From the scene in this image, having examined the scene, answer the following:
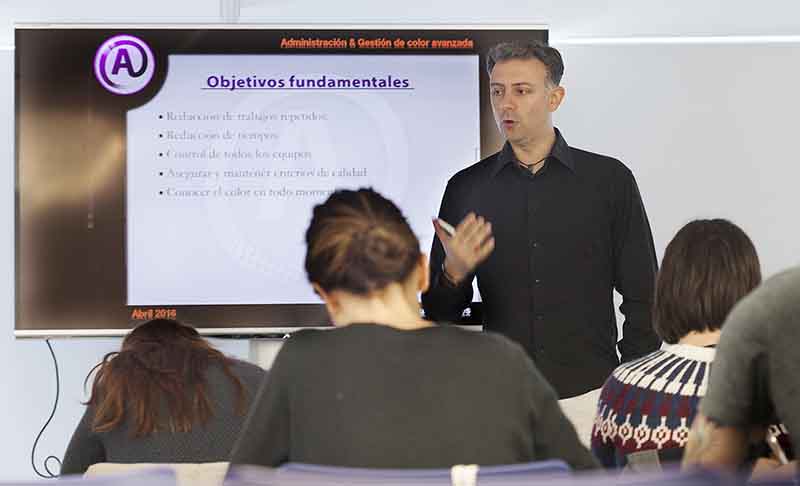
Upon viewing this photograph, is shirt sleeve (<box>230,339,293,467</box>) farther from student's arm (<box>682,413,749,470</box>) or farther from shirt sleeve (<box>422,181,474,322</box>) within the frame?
shirt sleeve (<box>422,181,474,322</box>)

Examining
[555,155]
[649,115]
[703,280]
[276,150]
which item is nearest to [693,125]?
[649,115]

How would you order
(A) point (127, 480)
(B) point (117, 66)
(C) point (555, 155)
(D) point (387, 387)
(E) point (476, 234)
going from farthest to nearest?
(B) point (117, 66) → (C) point (555, 155) → (E) point (476, 234) → (D) point (387, 387) → (A) point (127, 480)

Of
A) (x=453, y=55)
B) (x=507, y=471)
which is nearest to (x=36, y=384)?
(x=453, y=55)

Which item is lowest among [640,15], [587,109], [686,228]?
[686,228]

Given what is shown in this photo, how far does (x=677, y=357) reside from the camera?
2467 mm

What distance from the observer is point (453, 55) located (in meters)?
4.80

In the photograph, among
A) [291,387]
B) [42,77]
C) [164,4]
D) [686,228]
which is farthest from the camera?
[164,4]

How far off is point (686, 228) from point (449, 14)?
2897mm

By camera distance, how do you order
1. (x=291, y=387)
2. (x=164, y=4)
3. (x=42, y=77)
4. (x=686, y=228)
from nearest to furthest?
(x=291, y=387), (x=686, y=228), (x=42, y=77), (x=164, y=4)

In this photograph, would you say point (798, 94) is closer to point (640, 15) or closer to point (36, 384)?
point (640, 15)

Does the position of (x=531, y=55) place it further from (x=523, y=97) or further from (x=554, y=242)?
(x=554, y=242)

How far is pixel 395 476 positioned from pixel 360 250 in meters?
0.56

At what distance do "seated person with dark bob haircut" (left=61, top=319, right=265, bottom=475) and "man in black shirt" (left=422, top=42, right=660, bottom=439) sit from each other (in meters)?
1.44

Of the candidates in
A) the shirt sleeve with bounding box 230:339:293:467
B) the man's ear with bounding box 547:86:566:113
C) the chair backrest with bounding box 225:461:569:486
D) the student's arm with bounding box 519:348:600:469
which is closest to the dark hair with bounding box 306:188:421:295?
the shirt sleeve with bounding box 230:339:293:467
